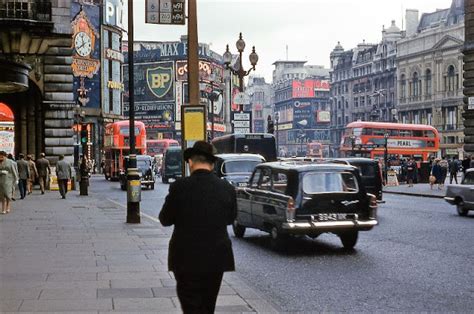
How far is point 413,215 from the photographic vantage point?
2233 centimetres

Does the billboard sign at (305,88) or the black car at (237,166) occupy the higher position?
the billboard sign at (305,88)

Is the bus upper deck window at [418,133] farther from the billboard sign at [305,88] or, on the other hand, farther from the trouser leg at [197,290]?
the billboard sign at [305,88]

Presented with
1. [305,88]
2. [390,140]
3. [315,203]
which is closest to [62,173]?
[315,203]

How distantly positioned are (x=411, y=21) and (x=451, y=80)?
19.6 m

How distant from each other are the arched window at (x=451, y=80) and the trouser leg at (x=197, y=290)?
89.8 metres

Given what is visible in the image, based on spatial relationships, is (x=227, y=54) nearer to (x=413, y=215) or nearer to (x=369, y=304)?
(x=413, y=215)

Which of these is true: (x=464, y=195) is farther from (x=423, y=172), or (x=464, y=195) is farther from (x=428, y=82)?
(x=428, y=82)

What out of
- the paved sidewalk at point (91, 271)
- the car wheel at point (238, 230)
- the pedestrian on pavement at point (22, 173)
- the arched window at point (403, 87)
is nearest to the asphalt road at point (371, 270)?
the car wheel at point (238, 230)

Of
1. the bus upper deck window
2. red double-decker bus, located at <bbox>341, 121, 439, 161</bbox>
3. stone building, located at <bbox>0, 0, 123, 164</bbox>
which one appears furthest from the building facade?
stone building, located at <bbox>0, 0, 123, 164</bbox>

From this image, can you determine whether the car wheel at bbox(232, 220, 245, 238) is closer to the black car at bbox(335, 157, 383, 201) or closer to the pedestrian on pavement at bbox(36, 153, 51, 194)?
the black car at bbox(335, 157, 383, 201)

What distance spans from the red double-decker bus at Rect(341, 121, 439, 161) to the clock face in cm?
3339

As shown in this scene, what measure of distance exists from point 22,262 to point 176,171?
42.9 m

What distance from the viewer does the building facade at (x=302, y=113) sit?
543ft

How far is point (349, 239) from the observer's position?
14312 mm
